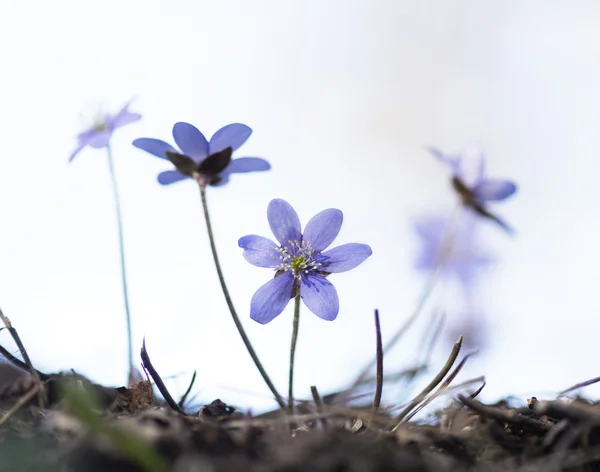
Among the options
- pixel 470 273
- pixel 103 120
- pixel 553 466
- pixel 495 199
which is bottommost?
pixel 553 466

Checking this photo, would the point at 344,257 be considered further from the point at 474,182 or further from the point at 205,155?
the point at 474,182

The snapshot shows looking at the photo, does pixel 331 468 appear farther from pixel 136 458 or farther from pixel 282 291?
pixel 282 291

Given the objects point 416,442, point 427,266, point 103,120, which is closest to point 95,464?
point 416,442

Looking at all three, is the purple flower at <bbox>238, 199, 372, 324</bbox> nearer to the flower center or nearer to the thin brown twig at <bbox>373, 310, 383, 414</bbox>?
the flower center

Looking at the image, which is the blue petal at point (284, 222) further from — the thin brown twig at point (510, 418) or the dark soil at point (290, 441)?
the thin brown twig at point (510, 418)

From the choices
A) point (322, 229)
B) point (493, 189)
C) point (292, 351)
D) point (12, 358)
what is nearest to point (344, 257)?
point (322, 229)

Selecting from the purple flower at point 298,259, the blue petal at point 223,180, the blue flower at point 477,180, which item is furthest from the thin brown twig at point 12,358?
the blue flower at point 477,180
